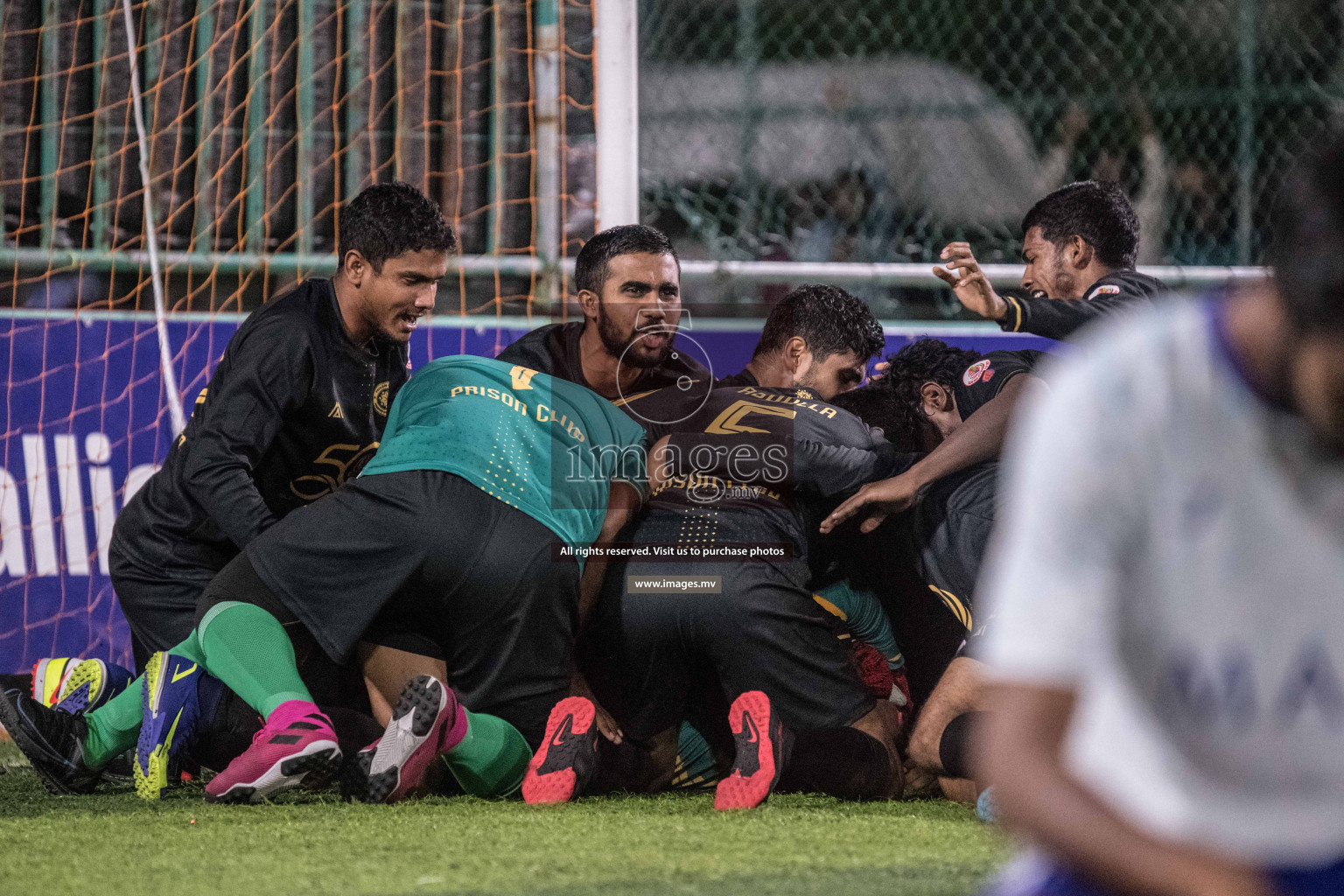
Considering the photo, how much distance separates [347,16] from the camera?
18.1ft

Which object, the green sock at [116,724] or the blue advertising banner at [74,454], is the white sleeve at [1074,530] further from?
the blue advertising banner at [74,454]

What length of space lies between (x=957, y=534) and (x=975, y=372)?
0.55 metres

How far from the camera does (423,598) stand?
330 cm

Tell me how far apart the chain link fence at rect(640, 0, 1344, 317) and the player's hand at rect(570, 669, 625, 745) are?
2.97 metres

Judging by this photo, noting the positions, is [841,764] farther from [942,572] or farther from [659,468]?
[659,468]

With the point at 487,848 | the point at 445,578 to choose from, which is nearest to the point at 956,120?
the point at 445,578

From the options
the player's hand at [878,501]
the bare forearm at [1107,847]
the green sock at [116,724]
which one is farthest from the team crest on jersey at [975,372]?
the bare forearm at [1107,847]

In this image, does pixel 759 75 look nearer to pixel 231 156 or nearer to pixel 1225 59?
pixel 1225 59

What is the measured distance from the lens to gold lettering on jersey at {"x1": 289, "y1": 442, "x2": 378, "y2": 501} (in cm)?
385

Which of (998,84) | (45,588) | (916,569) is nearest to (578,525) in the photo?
(916,569)

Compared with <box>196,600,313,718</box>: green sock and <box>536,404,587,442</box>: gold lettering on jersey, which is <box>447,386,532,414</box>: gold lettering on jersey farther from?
<box>196,600,313,718</box>: green sock

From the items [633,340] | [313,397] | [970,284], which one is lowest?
[313,397]

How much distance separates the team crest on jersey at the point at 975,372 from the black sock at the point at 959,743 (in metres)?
1.06

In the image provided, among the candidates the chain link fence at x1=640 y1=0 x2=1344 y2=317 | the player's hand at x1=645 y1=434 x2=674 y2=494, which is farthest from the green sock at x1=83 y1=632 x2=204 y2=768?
the chain link fence at x1=640 y1=0 x2=1344 y2=317
